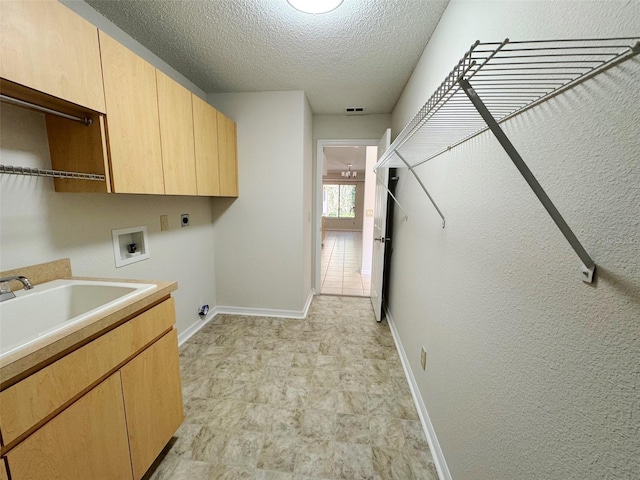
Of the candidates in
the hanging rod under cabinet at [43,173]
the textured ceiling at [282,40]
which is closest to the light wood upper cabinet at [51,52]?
the hanging rod under cabinet at [43,173]

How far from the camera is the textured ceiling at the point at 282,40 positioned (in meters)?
1.47

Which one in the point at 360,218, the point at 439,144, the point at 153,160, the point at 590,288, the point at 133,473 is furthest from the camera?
the point at 360,218

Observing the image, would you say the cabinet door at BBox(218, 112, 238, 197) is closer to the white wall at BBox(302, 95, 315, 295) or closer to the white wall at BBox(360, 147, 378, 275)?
the white wall at BBox(302, 95, 315, 295)

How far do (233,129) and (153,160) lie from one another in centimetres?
123

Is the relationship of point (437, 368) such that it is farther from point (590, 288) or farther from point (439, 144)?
point (439, 144)

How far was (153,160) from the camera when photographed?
5.10ft

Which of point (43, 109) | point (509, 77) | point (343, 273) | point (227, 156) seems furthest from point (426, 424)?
point (343, 273)

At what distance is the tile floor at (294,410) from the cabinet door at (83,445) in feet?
1.41

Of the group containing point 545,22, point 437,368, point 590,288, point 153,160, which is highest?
point 545,22

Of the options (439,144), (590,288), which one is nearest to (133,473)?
(590,288)

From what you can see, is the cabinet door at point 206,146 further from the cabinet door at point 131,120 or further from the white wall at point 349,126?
the white wall at point 349,126

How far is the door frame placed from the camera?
10.8ft

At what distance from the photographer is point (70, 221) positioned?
1.39m

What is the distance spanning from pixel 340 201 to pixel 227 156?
8.62 metres
